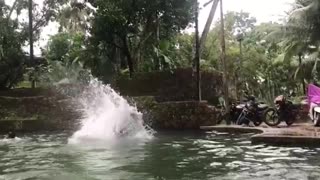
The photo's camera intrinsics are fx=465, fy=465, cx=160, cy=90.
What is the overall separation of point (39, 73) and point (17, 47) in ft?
6.23

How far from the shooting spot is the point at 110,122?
691 inches

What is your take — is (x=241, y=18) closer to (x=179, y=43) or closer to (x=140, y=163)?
(x=179, y=43)

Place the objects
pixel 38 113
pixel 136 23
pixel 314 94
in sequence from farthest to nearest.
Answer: pixel 136 23, pixel 38 113, pixel 314 94

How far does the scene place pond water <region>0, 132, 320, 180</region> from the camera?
801cm

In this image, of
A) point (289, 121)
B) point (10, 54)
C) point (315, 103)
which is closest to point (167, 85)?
point (289, 121)

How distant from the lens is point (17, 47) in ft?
86.0

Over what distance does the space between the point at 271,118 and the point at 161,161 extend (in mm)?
8514

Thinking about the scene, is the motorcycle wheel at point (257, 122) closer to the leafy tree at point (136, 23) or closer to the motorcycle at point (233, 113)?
the motorcycle at point (233, 113)

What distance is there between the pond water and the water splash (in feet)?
8.92

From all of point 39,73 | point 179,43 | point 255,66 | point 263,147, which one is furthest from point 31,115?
point 255,66

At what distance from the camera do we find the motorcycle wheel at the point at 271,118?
16.9 meters

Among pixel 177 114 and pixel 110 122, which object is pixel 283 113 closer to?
pixel 177 114

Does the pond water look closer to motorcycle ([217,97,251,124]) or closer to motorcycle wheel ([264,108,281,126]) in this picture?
motorcycle wheel ([264,108,281,126])

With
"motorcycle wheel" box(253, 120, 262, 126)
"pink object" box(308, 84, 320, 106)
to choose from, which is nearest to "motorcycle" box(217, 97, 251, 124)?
"motorcycle wheel" box(253, 120, 262, 126)
